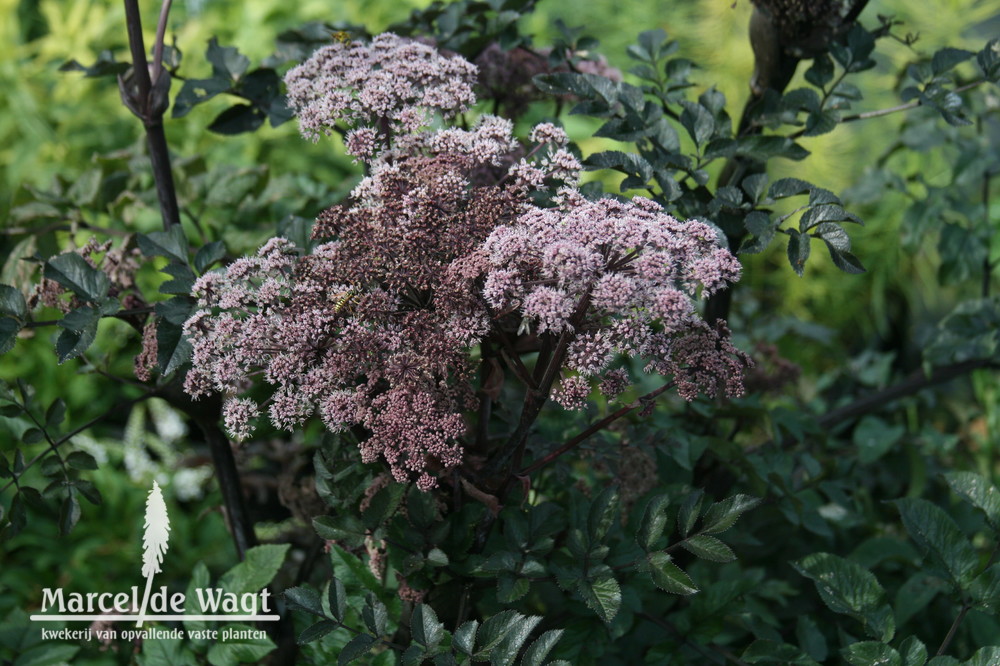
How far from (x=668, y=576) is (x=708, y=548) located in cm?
5

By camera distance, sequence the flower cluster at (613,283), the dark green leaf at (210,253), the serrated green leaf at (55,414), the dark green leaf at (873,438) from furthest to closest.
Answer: the dark green leaf at (873,438) < the serrated green leaf at (55,414) < the dark green leaf at (210,253) < the flower cluster at (613,283)

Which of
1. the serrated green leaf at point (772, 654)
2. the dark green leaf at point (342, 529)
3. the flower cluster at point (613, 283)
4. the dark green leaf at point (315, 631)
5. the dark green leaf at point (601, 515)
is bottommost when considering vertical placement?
the serrated green leaf at point (772, 654)

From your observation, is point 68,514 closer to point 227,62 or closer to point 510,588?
point 510,588

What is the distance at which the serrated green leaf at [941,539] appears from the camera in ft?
3.53

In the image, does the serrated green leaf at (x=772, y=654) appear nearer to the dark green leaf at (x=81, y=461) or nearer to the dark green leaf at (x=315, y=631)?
the dark green leaf at (x=315, y=631)

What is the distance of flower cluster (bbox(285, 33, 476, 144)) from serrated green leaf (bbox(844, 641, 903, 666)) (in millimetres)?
777

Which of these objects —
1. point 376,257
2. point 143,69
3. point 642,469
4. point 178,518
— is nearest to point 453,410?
point 376,257

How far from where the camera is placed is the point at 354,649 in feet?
3.12

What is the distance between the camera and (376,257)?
907 mm

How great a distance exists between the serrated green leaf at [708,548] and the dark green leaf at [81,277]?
76 centimetres

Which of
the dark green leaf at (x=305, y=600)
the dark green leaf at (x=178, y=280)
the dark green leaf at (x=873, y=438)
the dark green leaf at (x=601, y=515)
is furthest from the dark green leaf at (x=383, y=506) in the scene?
the dark green leaf at (x=873, y=438)

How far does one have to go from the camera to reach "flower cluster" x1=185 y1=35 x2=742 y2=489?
0.83m

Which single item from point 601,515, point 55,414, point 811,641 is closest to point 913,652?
point 811,641

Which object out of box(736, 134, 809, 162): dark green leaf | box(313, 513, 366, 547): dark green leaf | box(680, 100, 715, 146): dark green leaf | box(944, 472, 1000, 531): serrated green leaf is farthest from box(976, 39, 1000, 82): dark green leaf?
box(313, 513, 366, 547): dark green leaf
